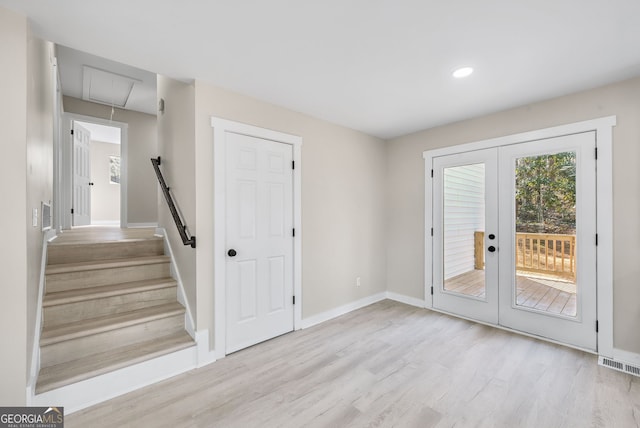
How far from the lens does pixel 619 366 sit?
244cm

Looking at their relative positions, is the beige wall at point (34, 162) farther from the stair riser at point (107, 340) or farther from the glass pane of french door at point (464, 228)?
the glass pane of french door at point (464, 228)

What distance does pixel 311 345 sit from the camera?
290 centimetres

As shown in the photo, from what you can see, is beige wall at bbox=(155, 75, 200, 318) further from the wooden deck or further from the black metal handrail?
the wooden deck

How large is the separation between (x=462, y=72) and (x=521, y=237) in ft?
6.35

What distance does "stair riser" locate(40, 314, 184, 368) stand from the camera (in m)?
2.07

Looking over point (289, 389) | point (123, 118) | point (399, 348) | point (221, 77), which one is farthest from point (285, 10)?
point (123, 118)

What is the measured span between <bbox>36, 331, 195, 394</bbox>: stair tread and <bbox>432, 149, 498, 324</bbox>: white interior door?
3.12 metres

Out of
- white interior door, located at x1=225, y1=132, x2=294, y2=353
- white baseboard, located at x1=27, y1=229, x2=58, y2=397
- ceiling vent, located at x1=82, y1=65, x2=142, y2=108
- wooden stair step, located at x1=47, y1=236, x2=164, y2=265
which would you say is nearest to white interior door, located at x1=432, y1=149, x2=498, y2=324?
white interior door, located at x1=225, y1=132, x2=294, y2=353

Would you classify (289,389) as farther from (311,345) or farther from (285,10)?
(285,10)

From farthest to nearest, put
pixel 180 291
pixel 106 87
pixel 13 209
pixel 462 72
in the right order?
pixel 106 87 → pixel 180 291 → pixel 462 72 → pixel 13 209

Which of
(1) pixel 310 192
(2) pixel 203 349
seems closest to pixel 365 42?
(1) pixel 310 192

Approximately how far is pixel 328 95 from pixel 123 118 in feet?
14.1

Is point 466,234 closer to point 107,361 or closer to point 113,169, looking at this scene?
point 107,361

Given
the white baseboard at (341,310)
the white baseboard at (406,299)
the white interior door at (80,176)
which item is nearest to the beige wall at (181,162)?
the white baseboard at (341,310)
